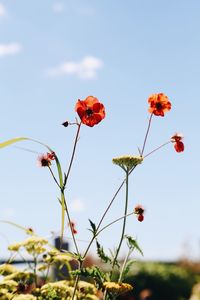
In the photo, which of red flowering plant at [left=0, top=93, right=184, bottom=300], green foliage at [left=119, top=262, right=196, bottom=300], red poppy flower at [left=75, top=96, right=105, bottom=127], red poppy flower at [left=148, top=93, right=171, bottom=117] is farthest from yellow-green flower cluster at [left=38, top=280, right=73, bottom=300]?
green foliage at [left=119, top=262, right=196, bottom=300]

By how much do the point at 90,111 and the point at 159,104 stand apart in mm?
928

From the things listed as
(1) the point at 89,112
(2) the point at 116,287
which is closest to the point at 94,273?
(2) the point at 116,287

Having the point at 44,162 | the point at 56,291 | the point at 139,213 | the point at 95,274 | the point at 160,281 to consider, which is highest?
the point at 160,281

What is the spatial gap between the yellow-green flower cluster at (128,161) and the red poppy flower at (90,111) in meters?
0.39

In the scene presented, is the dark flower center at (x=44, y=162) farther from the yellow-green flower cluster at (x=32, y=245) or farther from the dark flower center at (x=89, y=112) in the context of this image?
the yellow-green flower cluster at (x=32, y=245)

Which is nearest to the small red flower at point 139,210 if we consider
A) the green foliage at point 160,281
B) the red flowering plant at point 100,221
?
the red flowering plant at point 100,221

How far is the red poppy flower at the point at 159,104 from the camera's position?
451 centimetres

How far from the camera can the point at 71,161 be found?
12.1ft

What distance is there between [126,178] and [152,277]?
42.9ft

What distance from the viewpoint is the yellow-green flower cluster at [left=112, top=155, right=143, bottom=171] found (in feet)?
13.4

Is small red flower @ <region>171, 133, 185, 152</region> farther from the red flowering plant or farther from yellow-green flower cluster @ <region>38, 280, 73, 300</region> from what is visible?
yellow-green flower cluster @ <region>38, 280, 73, 300</region>

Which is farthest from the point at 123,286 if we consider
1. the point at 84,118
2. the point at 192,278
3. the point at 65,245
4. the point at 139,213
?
the point at 192,278

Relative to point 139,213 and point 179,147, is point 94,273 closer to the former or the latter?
point 139,213

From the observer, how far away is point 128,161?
4.09 meters
